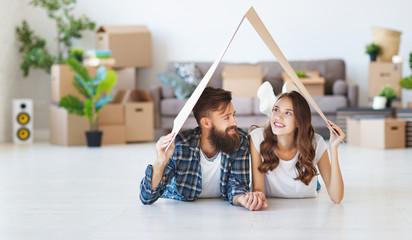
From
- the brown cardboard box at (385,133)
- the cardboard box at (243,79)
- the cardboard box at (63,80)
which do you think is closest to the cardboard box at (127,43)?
the cardboard box at (63,80)

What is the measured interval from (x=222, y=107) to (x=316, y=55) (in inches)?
204

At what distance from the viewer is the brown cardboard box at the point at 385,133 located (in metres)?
5.60

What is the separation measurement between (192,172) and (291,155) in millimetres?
460

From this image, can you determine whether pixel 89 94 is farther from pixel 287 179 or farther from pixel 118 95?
pixel 287 179

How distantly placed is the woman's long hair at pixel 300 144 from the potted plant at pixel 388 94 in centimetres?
406

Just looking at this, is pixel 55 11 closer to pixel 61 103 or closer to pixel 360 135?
pixel 61 103

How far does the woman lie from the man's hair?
0.76 ft

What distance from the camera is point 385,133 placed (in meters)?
5.60

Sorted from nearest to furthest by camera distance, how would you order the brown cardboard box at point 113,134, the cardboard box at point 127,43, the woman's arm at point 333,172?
the woman's arm at point 333,172, the brown cardboard box at point 113,134, the cardboard box at point 127,43

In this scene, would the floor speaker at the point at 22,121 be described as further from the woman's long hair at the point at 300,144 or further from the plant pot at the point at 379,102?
the woman's long hair at the point at 300,144

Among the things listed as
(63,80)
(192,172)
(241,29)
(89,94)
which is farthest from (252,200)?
(241,29)

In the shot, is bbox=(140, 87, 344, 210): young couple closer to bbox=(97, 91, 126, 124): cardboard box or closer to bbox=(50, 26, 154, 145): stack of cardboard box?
bbox=(50, 26, 154, 145): stack of cardboard box

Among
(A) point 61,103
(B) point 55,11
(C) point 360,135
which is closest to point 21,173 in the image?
(A) point 61,103

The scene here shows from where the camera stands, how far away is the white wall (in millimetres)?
7410
